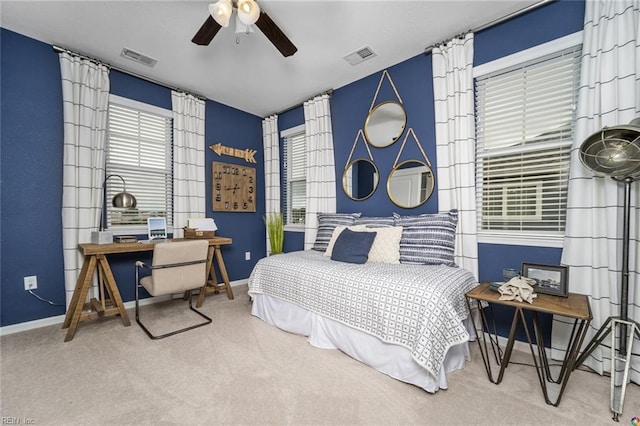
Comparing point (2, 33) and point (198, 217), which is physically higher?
point (2, 33)

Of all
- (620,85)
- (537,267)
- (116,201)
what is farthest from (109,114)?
(620,85)

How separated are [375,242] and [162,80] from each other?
3.18 meters

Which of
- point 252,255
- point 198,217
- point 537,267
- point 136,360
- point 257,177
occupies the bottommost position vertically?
point 136,360

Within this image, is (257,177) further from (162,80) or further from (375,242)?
(375,242)

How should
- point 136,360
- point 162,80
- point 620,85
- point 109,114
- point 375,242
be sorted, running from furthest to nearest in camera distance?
point 162,80
point 109,114
point 375,242
point 136,360
point 620,85

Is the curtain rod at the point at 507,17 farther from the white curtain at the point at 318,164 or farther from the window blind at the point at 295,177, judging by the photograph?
the window blind at the point at 295,177

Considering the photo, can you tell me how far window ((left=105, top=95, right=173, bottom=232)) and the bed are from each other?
1.69m

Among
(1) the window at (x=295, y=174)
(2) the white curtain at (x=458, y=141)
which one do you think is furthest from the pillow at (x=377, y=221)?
(1) the window at (x=295, y=174)

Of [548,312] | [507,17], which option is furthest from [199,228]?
[507,17]

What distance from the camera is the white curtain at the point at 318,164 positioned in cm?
347

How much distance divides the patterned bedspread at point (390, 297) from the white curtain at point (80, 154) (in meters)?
1.92

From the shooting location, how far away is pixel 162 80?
3230mm

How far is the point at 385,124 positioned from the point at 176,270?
264 centimetres

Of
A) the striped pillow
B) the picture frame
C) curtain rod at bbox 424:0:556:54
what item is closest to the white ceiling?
curtain rod at bbox 424:0:556:54
